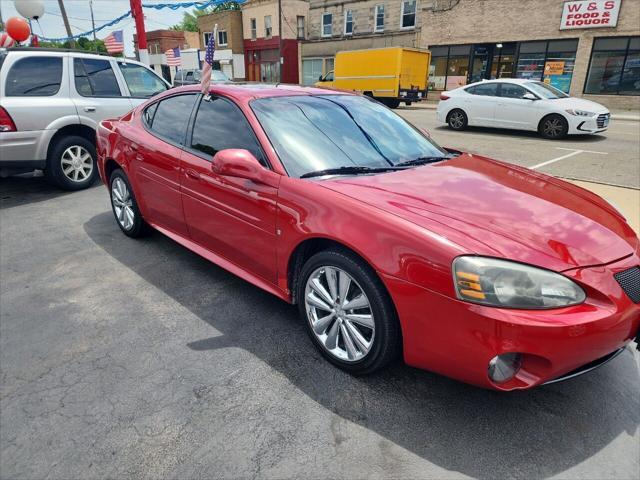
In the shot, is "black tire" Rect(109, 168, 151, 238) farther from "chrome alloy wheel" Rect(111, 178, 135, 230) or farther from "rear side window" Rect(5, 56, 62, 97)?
"rear side window" Rect(5, 56, 62, 97)

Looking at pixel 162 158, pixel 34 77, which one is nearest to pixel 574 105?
pixel 162 158

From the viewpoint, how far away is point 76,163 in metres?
6.46

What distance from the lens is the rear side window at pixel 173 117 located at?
369 centimetres

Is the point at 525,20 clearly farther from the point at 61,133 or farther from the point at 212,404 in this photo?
the point at 212,404

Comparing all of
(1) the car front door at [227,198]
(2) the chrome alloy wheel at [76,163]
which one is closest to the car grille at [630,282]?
(1) the car front door at [227,198]

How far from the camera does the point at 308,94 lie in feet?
11.4

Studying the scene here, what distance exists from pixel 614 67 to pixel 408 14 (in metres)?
12.1

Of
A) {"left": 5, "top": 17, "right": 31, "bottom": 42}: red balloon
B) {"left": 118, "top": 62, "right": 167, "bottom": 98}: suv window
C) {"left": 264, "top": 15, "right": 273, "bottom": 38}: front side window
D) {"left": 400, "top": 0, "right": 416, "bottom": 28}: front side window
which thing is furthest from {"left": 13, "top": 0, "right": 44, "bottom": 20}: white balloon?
{"left": 264, "top": 15, "right": 273, "bottom": 38}: front side window

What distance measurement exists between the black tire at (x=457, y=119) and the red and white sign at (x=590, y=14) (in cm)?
1284

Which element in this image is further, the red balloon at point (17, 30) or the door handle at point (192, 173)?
the red balloon at point (17, 30)

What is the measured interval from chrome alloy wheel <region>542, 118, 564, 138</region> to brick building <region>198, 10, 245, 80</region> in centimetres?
3511

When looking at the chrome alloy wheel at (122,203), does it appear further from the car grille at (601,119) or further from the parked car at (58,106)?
the car grille at (601,119)

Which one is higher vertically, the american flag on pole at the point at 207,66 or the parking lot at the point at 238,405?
the american flag on pole at the point at 207,66

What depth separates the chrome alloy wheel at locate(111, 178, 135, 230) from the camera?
4.50 meters
